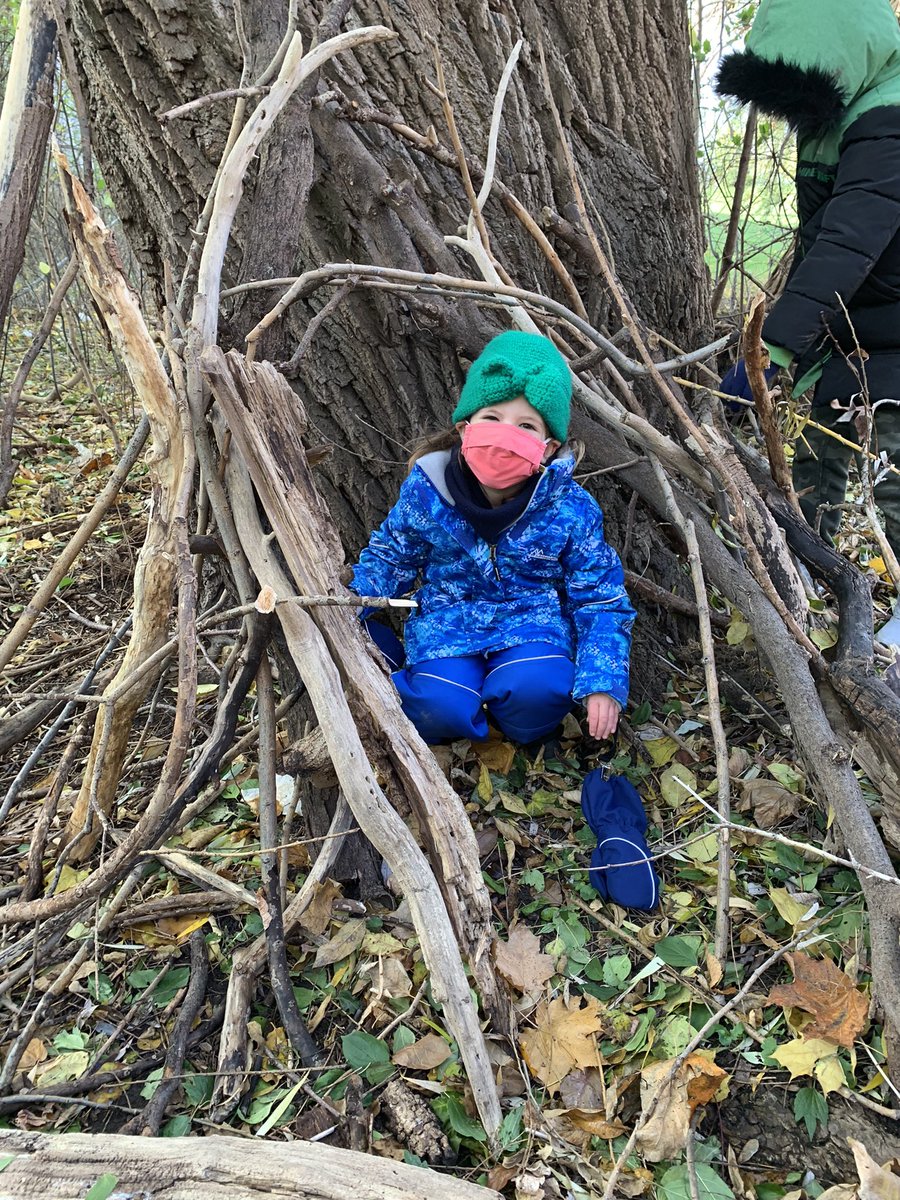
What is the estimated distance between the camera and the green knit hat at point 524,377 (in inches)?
78.5

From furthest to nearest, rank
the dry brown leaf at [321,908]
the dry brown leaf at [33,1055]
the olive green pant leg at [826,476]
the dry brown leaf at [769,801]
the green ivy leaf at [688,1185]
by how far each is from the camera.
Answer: the olive green pant leg at [826,476] < the dry brown leaf at [769,801] < the dry brown leaf at [321,908] < the dry brown leaf at [33,1055] < the green ivy leaf at [688,1185]

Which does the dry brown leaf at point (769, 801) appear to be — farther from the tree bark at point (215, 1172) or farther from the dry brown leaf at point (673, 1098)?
the tree bark at point (215, 1172)

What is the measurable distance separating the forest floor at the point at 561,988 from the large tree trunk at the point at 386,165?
1.12 m

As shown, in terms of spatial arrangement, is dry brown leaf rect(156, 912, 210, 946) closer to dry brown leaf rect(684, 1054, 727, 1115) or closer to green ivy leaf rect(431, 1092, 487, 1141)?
green ivy leaf rect(431, 1092, 487, 1141)

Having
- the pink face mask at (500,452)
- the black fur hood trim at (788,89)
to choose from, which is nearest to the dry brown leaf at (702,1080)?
the pink face mask at (500,452)

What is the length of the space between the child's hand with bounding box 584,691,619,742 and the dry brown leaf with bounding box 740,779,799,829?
42 centimetres

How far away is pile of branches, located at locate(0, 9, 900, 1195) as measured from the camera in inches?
62.8

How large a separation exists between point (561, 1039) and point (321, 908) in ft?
2.20

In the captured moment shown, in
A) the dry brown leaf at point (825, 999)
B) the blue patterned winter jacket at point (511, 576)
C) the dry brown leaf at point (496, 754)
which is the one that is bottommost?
the dry brown leaf at point (825, 999)

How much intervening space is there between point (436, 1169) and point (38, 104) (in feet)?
8.08

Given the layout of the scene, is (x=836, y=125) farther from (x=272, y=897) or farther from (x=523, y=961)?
(x=272, y=897)

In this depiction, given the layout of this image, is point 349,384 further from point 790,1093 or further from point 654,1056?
point 790,1093

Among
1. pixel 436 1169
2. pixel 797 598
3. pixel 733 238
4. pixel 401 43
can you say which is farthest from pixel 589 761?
pixel 733 238

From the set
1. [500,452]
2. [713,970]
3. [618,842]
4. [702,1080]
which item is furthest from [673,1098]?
[500,452]
